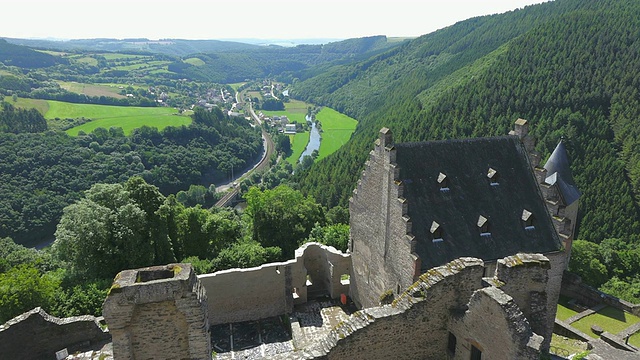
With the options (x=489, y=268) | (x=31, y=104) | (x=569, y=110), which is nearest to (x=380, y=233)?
(x=489, y=268)

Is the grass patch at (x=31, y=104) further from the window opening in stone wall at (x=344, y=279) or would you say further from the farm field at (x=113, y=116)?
the window opening in stone wall at (x=344, y=279)

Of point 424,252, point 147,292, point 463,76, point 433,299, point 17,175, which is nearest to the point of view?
point 147,292

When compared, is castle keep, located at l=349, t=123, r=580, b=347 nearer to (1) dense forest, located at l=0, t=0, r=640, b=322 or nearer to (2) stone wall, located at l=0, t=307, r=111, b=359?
(1) dense forest, located at l=0, t=0, r=640, b=322

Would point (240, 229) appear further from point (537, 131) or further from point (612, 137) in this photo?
point (612, 137)

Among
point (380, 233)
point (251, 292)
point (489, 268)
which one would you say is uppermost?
point (380, 233)

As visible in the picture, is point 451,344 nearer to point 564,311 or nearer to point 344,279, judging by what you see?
point 344,279

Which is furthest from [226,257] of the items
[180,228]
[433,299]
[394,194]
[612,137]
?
[612,137]
